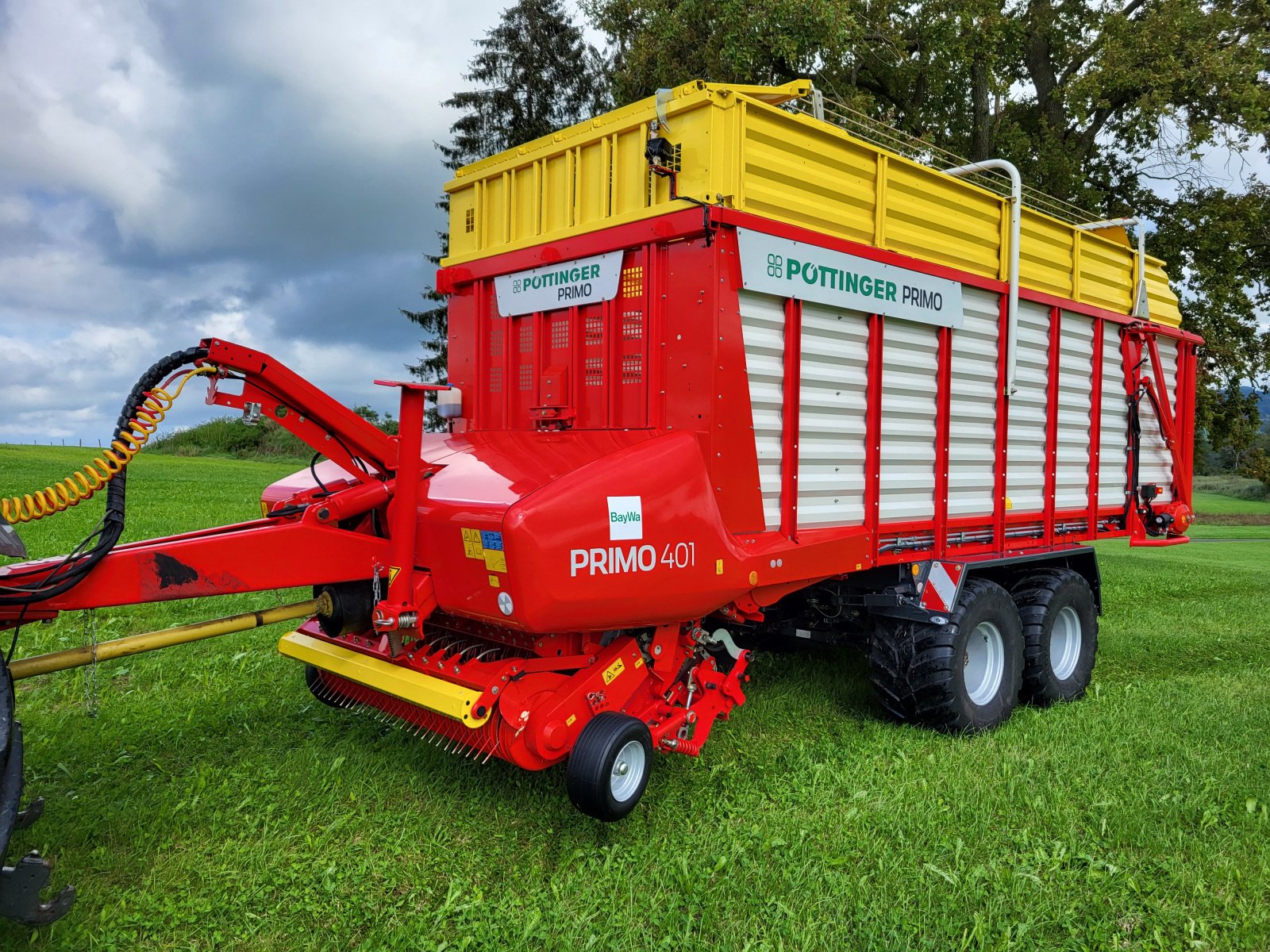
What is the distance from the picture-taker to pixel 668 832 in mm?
3793

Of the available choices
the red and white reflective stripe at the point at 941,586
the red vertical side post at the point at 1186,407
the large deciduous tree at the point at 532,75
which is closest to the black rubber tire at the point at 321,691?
the red and white reflective stripe at the point at 941,586

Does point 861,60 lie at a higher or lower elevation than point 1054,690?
higher

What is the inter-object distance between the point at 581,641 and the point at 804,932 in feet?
4.69

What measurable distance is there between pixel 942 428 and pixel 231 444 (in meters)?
29.9

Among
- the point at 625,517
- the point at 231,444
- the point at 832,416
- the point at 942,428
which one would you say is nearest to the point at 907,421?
the point at 942,428

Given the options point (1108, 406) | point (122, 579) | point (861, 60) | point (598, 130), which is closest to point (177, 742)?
point (122, 579)

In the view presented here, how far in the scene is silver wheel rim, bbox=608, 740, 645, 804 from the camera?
3613 millimetres

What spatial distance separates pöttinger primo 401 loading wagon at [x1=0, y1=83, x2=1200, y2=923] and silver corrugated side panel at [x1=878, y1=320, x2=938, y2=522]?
0.7 inches

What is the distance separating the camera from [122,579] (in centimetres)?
317

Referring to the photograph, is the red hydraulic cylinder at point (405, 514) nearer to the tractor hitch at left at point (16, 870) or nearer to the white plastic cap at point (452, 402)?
the tractor hitch at left at point (16, 870)

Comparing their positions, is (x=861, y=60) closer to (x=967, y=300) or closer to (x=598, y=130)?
(x=967, y=300)

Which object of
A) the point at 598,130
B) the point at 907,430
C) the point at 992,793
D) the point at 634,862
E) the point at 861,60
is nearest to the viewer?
the point at 634,862

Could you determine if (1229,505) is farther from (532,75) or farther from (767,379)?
(767,379)

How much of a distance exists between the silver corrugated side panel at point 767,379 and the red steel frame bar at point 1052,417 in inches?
109
